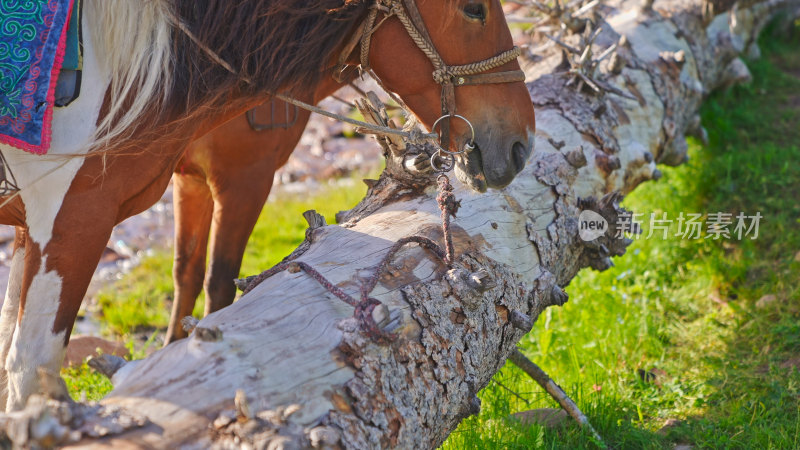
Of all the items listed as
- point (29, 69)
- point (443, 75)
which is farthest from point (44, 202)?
point (443, 75)

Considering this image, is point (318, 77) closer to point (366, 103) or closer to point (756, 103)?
point (366, 103)

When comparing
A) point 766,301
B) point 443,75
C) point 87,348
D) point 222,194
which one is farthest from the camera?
point 87,348

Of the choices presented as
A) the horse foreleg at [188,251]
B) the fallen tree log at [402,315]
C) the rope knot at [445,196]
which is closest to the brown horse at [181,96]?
the rope knot at [445,196]

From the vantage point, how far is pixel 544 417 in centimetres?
264

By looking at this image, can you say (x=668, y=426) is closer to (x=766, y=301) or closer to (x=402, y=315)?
(x=766, y=301)

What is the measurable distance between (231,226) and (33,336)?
1.21 meters

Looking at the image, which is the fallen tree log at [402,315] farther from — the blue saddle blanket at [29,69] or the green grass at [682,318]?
the blue saddle blanket at [29,69]

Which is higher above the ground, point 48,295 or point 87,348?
point 48,295

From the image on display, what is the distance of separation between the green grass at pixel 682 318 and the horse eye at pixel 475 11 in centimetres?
136

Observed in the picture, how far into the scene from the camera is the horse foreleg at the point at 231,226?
314cm

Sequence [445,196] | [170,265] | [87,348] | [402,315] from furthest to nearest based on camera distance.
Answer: [170,265] < [87,348] < [445,196] < [402,315]

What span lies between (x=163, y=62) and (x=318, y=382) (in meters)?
1.11

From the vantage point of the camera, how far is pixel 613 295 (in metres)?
3.70

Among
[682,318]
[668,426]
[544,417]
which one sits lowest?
[682,318]
